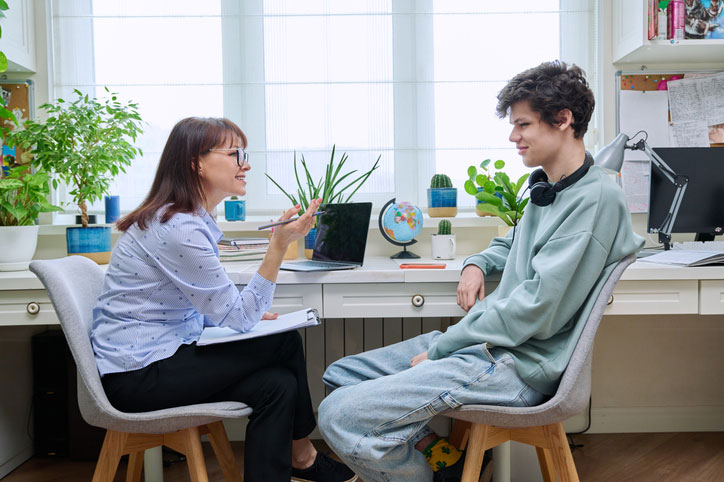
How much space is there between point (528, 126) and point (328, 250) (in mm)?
777

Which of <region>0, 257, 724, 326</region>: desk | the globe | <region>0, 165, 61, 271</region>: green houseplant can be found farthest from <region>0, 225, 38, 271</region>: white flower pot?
the globe

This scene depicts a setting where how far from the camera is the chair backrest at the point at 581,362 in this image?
48.4 inches

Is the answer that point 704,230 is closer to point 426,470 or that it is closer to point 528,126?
point 528,126

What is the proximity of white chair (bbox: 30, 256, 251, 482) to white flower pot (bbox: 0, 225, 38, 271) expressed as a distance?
2.16 ft

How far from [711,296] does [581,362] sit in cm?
73

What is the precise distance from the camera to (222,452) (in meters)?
1.53

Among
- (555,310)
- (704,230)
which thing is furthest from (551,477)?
(704,230)

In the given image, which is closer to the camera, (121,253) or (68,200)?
(121,253)

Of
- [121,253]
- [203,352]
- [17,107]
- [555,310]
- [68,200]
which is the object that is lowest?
[203,352]

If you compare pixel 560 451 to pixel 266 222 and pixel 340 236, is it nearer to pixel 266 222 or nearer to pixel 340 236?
pixel 340 236

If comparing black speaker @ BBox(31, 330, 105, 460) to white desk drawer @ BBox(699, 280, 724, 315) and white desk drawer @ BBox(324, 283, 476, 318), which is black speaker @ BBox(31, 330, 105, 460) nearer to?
white desk drawer @ BBox(324, 283, 476, 318)

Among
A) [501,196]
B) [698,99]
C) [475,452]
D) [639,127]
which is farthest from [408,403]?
[698,99]

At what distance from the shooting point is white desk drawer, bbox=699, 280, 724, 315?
1.69 m

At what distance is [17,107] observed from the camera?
2.33 meters
